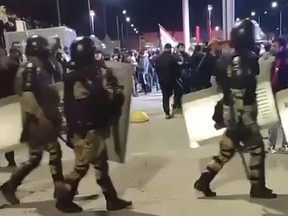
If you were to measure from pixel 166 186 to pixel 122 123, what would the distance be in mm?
1584

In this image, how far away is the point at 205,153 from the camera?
8.62 metres

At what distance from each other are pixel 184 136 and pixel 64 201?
5.02 metres

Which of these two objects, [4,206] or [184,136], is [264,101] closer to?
[4,206]

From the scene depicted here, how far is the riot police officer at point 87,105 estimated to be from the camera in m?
5.29

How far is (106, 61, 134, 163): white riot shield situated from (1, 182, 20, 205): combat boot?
1478mm

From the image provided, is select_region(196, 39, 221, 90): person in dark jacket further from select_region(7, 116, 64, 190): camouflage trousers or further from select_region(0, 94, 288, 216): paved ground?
select_region(7, 116, 64, 190): camouflage trousers

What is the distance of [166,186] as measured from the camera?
267 inches

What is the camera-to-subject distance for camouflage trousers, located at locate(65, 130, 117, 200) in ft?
17.6

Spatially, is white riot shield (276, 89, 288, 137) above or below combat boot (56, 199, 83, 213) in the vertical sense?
above

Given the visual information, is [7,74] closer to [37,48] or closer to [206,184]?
[37,48]

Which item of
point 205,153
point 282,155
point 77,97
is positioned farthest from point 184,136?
point 77,97

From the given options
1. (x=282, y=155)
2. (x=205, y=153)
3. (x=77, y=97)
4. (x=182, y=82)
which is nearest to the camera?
(x=77, y=97)

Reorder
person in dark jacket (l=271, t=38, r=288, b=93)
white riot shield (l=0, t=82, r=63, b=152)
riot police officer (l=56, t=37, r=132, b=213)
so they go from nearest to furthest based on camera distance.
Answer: riot police officer (l=56, t=37, r=132, b=213)
white riot shield (l=0, t=82, r=63, b=152)
person in dark jacket (l=271, t=38, r=288, b=93)

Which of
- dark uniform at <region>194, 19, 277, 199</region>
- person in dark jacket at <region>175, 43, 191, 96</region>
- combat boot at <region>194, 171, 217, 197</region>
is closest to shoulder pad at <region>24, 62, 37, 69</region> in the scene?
dark uniform at <region>194, 19, 277, 199</region>
